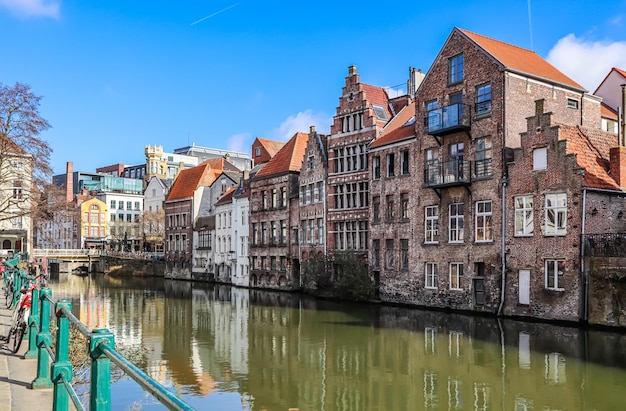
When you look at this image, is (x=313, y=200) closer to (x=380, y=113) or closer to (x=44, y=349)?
(x=380, y=113)

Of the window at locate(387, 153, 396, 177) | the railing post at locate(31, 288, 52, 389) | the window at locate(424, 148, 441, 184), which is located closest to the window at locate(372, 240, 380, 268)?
the window at locate(387, 153, 396, 177)

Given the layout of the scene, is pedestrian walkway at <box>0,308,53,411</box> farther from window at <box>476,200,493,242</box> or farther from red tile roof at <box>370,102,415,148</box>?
red tile roof at <box>370,102,415,148</box>

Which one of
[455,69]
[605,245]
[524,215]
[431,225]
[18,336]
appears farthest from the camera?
[431,225]

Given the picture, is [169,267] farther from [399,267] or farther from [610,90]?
[610,90]

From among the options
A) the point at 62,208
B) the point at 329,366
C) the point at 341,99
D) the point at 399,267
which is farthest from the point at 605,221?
the point at 62,208

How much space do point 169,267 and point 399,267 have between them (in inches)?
1624

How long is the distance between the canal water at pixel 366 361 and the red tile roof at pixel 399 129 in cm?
1123

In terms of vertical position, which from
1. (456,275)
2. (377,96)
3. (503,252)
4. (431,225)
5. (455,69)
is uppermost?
(377,96)

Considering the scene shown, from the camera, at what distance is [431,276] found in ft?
117

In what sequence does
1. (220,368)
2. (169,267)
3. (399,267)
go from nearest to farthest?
(220,368) → (399,267) → (169,267)

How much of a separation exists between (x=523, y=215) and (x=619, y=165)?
490cm

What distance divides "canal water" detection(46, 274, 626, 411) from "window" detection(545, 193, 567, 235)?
4383 mm

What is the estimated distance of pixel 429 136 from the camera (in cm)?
3594

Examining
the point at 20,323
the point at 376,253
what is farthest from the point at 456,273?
the point at 20,323
